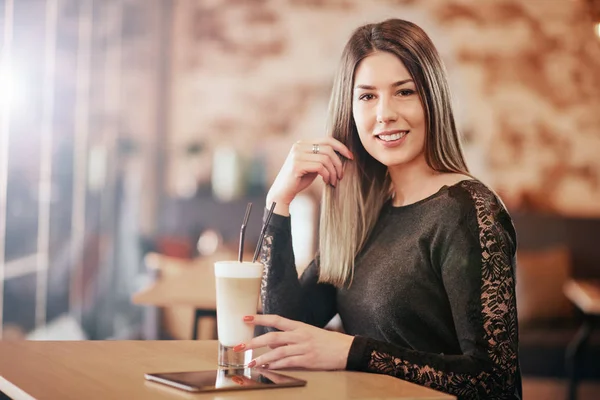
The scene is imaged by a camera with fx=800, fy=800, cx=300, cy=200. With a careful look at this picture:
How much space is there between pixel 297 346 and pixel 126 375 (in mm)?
298

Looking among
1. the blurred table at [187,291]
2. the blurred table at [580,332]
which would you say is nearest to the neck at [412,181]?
the blurred table at [187,291]

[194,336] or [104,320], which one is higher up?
[194,336]

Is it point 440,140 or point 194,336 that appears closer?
point 440,140

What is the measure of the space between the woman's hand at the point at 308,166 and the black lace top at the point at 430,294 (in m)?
0.09

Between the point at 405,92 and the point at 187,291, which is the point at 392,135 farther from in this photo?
the point at 187,291

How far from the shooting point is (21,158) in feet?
12.5

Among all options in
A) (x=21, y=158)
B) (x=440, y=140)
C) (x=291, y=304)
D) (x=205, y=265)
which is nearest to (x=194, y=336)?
(x=205, y=265)

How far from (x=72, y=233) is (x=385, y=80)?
3367mm

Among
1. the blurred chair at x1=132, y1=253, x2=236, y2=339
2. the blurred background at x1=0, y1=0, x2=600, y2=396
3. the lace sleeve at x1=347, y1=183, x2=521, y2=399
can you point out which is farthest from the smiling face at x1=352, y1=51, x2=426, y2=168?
the blurred background at x1=0, y1=0, x2=600, y2=396

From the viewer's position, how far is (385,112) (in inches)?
71.2

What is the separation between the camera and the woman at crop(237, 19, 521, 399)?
146cm

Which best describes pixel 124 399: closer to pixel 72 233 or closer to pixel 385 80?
pixel 385 80

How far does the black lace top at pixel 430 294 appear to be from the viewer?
1.46m

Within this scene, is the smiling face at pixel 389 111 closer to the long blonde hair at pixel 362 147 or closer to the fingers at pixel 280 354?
the long blonde hair at pixel 362 147
